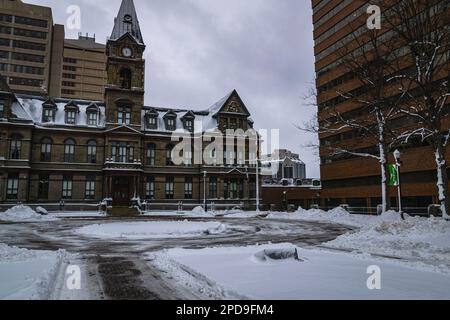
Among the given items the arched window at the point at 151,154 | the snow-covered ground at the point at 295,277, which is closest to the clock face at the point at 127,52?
the arched window at the point at 151,154

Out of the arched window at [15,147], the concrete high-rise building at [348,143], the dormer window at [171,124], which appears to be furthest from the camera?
the dormer window at [171,124]

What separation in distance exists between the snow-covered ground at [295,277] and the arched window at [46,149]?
36286mm

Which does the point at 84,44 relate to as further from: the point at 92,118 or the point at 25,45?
the point at 92,118

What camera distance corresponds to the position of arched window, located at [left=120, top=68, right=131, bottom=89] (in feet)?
149

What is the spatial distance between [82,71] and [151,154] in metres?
75.3

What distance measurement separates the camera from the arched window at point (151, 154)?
45.8 m

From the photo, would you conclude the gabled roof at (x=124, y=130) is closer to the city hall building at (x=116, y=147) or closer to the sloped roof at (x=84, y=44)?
the city hall building at (x=116, y=147)

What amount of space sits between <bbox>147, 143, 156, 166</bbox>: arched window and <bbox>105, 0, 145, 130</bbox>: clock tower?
3.20 m

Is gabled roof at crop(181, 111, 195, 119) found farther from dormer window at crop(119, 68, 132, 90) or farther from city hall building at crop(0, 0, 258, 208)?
dormer window at crop(119, 68, 132, 90)

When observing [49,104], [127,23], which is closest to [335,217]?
[49,104]

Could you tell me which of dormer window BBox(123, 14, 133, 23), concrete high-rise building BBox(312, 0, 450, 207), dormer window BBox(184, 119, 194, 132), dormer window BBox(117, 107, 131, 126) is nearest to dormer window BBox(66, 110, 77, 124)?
dormer window BBox(117, 107, 131, 126)
